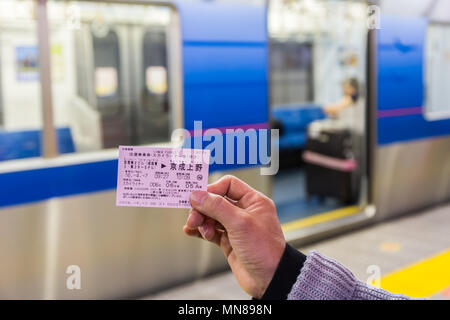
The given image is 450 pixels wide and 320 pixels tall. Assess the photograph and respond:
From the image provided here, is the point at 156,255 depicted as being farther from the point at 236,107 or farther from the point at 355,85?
the point at 355,85

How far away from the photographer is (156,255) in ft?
12.5

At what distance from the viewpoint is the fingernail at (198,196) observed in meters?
0.89

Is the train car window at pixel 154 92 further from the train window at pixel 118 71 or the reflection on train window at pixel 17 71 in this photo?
the reflection on train window at pixel 17 71

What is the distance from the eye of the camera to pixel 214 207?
3.02 ft

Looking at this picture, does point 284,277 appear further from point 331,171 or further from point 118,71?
point 331,171

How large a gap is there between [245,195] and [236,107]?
3114 millimetres

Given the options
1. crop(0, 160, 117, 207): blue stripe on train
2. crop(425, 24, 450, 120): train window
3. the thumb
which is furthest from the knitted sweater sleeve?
crop(425, 24, 450, 120): train window

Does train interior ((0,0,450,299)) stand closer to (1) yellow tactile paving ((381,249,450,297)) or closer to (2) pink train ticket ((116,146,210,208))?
(1) yellow tactile paving ((381,249,450,297))

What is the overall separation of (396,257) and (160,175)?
3883 millimetres

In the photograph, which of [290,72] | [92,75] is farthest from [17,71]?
[290,72]

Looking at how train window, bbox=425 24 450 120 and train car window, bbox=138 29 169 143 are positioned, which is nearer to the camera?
train car window, bbox=138 29 169 143

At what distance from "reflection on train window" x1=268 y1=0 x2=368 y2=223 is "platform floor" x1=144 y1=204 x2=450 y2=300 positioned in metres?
0.51

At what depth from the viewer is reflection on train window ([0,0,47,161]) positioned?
4113 mm

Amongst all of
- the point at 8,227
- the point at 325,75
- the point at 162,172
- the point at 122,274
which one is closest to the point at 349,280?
the point at 162,172
